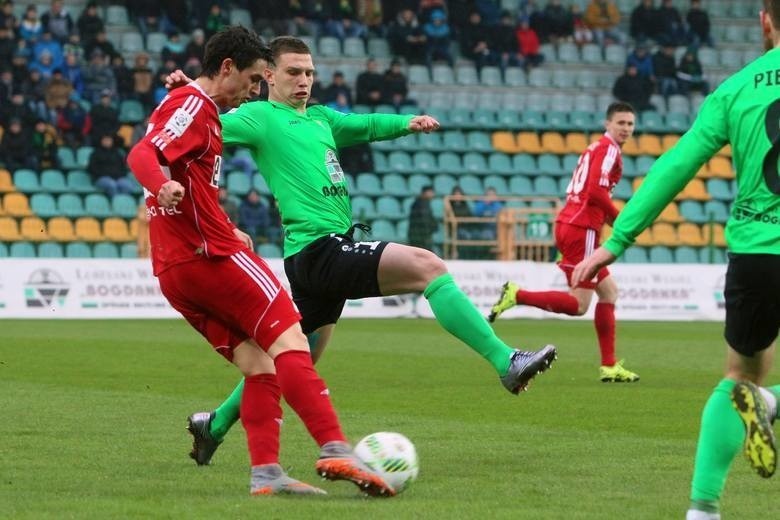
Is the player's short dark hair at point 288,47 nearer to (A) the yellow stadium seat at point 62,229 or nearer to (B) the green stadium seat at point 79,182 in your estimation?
(A) the yellow stadium seat at point 62,229

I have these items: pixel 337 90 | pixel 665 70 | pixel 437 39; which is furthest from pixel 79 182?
pixel 665 70

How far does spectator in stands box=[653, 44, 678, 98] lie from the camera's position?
32.3 metres

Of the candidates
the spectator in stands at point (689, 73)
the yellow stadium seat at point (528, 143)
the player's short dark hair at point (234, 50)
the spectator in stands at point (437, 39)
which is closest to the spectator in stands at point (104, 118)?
the spectator in stands at point (437, 39)

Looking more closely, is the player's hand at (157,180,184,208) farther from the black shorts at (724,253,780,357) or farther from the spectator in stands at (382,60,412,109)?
the spectator in stands at (382,60,412,109)

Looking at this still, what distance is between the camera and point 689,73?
107 feet

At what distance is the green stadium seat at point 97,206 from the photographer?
2620 cm

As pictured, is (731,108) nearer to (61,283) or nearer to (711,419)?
(711,419)

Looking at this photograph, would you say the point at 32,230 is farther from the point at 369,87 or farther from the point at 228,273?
the point at 228,273

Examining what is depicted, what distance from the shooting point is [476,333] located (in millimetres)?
7547

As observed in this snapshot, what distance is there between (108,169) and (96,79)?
6.87 ft

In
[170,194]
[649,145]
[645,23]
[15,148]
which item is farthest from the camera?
[645,23]

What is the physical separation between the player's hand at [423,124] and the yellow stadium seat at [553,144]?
932 inches

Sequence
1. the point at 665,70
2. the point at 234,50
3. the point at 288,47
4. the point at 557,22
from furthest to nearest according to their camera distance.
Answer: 1. the point at 557,22
2. the point at 665,70
3. the point at 288,47
4. the point at 234,50

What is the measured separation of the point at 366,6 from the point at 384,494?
26772 millimetres
